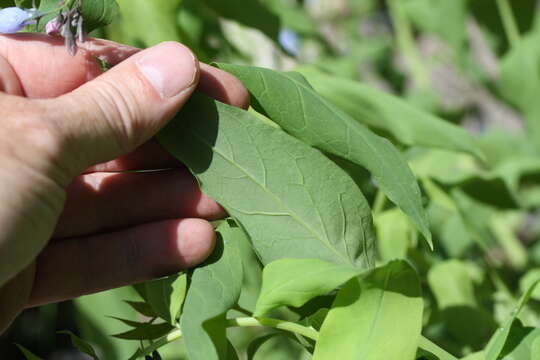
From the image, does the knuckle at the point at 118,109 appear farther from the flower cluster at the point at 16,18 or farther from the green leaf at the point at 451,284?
the green leaf at the point at 451,284

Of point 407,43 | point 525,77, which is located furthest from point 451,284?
point 407,43

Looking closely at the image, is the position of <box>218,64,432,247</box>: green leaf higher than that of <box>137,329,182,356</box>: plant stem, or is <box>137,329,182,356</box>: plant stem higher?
<box>218,64,432,247</box>: green leaf

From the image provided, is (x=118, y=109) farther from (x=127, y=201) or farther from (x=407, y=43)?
(x=407, y=43)

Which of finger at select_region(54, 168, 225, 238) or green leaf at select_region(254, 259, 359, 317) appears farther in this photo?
finger at select_region(54, 168, 225, 238)

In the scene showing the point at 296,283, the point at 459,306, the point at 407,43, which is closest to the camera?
the point at 296,283

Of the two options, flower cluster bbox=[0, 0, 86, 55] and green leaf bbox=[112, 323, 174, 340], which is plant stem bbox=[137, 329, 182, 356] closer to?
green leaf bbox=[112, 323, 174, 340]

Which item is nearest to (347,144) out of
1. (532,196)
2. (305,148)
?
(305,148)

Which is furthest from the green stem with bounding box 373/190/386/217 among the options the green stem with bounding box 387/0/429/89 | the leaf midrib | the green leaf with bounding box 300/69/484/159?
the leaf midrib
